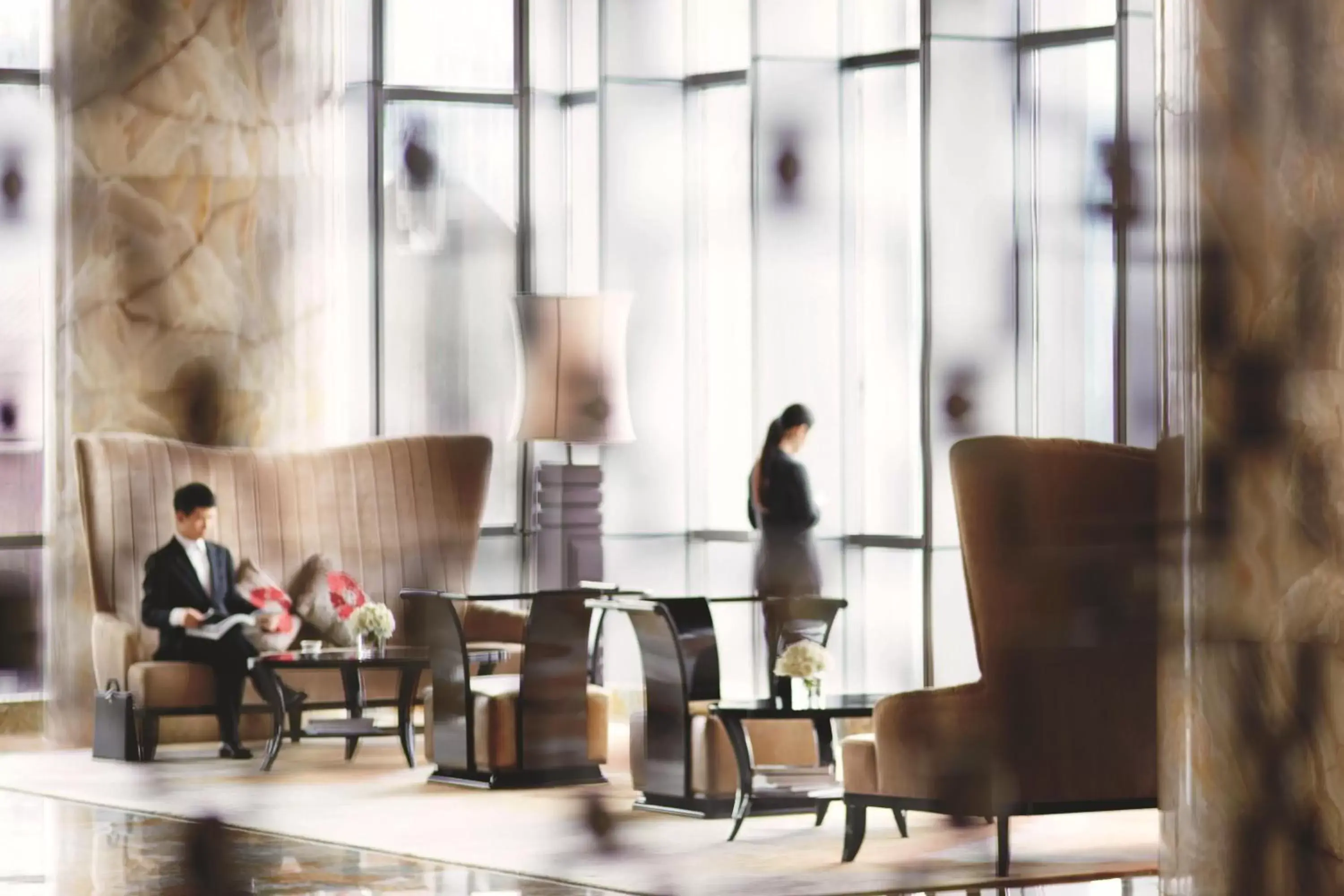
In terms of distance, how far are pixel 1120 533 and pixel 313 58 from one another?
1.52 m

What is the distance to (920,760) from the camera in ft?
6.47

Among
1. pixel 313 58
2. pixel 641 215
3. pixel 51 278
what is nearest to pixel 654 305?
pixel 641 215

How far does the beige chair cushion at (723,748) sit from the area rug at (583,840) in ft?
0.18

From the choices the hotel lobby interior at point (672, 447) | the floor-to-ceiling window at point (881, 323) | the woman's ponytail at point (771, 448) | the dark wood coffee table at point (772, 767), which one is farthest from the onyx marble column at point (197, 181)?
the floor-to-ceiling window at point (881, 323)

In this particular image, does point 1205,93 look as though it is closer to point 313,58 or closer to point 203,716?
point 313,58

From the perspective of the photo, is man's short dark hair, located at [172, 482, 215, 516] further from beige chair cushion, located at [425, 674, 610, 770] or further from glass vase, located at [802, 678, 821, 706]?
glass vase, located at [802, 678, 821, 706]

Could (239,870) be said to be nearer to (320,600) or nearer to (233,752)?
(233,752)

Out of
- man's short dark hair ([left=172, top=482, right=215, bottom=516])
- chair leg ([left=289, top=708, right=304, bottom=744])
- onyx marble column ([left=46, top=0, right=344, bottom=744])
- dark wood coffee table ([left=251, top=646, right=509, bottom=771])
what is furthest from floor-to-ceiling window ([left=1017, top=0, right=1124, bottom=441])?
chair leg ([left=289, top=708, right=304, bottom=744])

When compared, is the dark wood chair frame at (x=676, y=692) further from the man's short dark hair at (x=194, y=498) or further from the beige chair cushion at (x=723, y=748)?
the man's short dark hair at (x=194, y=498)

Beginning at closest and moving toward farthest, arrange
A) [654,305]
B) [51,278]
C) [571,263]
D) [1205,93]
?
[1205,93], [51,278], [654,305], [571,263]

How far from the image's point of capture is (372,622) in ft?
9.89

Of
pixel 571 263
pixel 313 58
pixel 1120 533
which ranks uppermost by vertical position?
pixel 571 263

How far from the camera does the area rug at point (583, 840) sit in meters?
1.99

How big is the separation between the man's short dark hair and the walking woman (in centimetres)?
79
